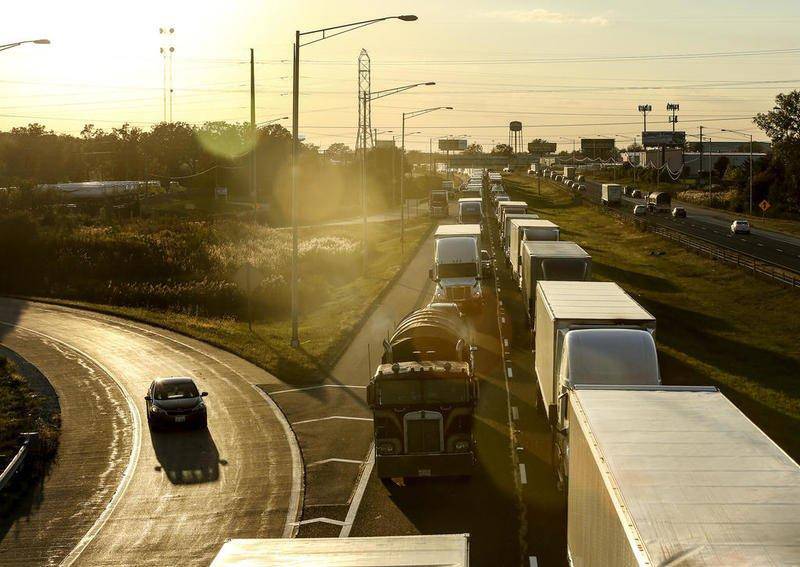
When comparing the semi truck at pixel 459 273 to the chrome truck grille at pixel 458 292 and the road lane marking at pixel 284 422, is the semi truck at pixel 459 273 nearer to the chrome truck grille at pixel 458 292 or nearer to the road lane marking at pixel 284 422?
the chrome truck grille at pixel 458 292

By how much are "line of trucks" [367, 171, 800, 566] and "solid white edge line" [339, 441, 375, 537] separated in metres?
1.03

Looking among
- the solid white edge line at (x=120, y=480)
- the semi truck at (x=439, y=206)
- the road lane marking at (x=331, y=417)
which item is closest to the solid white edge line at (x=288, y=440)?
the road lane marking at (x=331, y=417)

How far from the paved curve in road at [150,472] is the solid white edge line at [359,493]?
4.21 feet

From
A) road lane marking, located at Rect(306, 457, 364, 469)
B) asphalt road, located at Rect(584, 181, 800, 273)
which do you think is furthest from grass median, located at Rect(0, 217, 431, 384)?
asphalt road, located at Rect(584, 181, 800, 273)

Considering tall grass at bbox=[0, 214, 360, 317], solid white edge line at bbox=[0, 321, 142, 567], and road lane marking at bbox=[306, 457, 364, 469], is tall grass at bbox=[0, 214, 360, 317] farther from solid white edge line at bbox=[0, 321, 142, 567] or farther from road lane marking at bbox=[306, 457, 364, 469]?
road lane marking at bbox=[306, 457, 364, 469]

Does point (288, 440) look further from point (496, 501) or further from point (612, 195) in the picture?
point (612, 195)

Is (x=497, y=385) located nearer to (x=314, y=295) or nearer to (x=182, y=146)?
(x=314, y=295)

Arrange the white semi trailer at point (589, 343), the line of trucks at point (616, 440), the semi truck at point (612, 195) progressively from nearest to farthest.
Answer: the line of trucks at point (616, 440), the white semi trailer at point (589, 343), the semi truck at point (612, 195)

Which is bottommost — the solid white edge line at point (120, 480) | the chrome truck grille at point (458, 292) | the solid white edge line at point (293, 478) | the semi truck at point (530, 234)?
the solid white edge line at point (120, 480)

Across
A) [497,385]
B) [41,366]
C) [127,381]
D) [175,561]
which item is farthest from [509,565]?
[41,366]

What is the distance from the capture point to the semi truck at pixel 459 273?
4544cm

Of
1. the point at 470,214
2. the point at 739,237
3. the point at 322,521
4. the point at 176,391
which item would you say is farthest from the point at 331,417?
the point at 739,237

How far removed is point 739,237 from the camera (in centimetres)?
8925

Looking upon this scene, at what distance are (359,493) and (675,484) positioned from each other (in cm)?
1186
